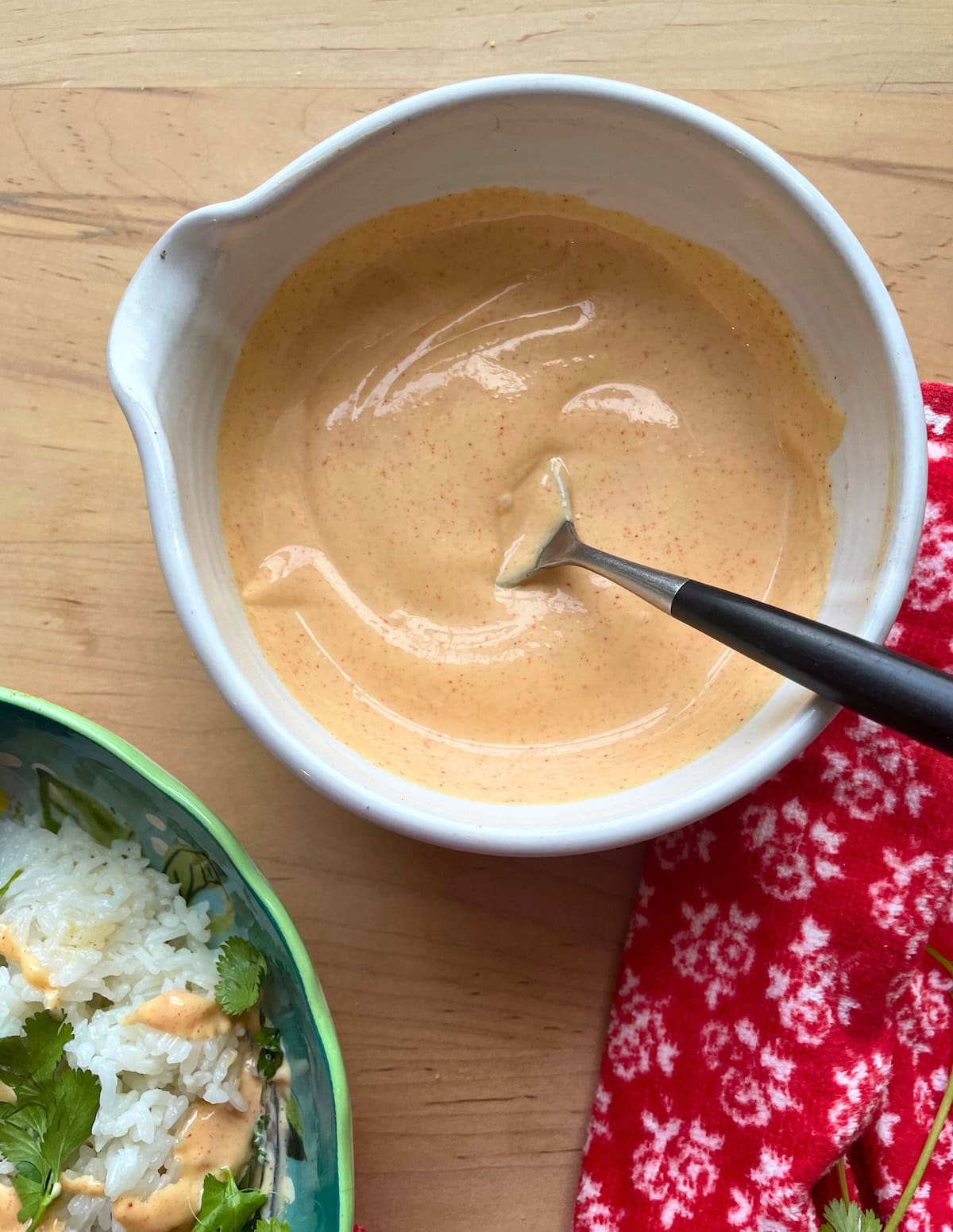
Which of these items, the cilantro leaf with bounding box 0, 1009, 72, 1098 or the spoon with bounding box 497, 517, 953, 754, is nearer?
the spoon with bounding box 497, 517, 953, 754

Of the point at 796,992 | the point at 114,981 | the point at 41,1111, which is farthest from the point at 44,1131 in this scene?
the point at 796,992

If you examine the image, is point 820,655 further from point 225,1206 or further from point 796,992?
point 225,1206

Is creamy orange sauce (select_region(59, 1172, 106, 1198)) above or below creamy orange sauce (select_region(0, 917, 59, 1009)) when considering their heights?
below

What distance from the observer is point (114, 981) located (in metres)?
0.95

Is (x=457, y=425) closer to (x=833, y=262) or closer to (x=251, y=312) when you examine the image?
(x=251, y=312)

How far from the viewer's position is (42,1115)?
90cm

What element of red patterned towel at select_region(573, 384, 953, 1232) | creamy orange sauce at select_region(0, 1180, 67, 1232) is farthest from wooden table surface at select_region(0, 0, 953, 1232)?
creamy orange sauce at select_region(0, 1180, 67, 1232)

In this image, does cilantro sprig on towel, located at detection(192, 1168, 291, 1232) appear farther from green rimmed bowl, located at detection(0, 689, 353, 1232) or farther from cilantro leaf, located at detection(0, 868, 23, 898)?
cilantro leaf, located at detection(0, 868, 23, 898)

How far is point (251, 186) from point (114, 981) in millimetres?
754

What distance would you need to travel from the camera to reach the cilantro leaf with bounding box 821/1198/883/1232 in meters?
0.97

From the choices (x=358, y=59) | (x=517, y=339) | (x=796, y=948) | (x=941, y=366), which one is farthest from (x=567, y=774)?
(x=358, y=59)

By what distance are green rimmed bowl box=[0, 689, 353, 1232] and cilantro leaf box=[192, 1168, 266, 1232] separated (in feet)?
0.12

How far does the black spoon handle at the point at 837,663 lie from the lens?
2.16 ft

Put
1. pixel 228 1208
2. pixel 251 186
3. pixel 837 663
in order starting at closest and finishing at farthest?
pixel 837 663 < pixel 228 1208 < pixel 251 186
